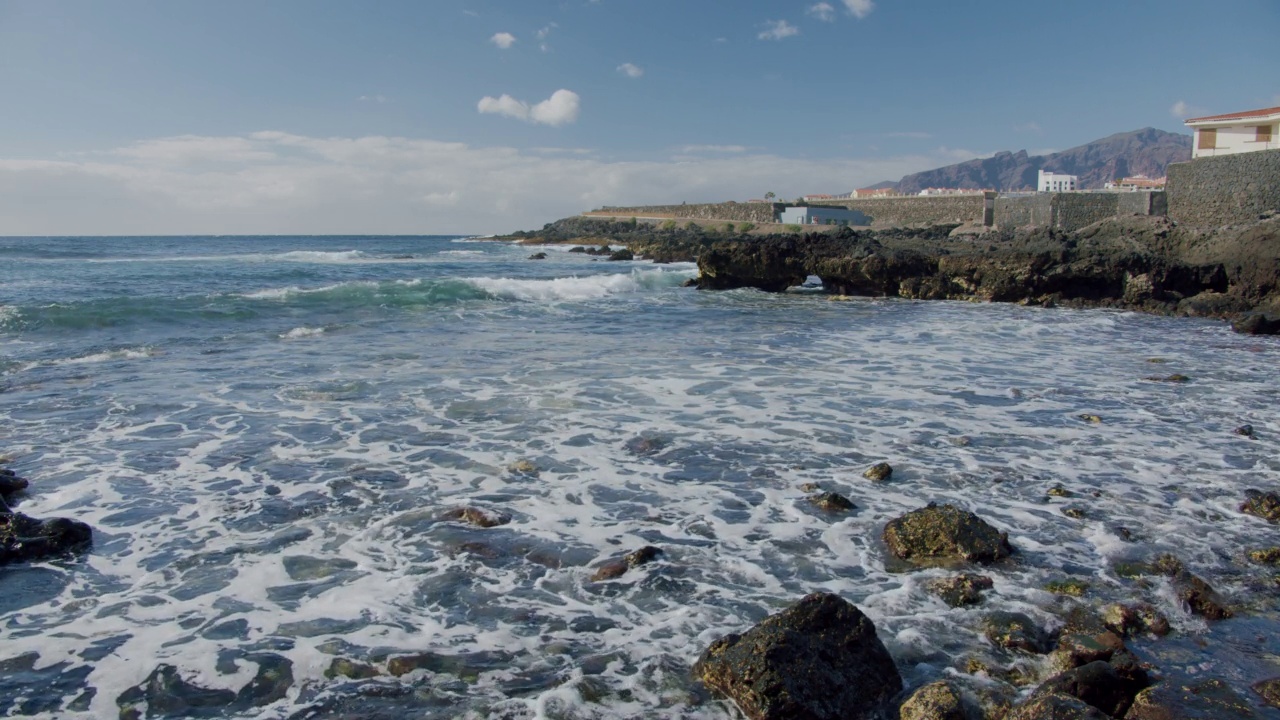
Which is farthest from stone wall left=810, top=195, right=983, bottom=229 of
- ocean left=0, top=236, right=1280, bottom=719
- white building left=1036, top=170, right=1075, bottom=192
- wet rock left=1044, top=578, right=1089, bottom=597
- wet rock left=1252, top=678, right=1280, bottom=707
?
wet rock left=1252, top=678, right=1280, bottom=707

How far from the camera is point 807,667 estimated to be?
2.96 metres

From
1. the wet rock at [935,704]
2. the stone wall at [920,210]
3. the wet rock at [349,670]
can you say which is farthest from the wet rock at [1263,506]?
the stone wall at [920,210]

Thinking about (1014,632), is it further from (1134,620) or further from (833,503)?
(833,503)

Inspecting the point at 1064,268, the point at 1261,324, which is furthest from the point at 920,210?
the point at 1261,324

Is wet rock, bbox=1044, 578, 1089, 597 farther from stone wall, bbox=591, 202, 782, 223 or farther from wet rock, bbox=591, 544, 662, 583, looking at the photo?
stone wall, bbox=591, 202, 782, 223

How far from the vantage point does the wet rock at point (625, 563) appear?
4.03m

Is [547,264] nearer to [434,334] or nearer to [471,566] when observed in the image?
[434,334]

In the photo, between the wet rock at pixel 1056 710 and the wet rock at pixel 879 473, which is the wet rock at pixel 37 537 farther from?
the wet rock at pixel 879 473

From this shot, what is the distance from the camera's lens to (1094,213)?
100ft

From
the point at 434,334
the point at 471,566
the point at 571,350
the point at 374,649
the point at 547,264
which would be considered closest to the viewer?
the point at 374,649

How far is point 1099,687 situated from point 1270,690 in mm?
701

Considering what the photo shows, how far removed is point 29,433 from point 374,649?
5309 millimetres

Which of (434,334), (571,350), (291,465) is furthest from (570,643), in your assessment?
(434,334)

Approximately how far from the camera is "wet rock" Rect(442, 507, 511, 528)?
185 inches
